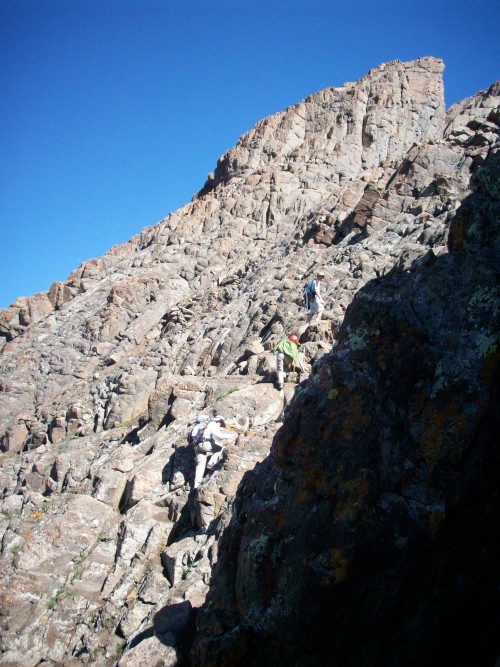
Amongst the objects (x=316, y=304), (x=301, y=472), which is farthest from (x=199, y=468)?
(x=316, y=304)

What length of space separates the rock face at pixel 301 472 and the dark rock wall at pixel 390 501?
21mm

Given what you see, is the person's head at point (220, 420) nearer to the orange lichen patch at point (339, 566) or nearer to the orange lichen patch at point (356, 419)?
the orange lichen patch at point (356, 419)

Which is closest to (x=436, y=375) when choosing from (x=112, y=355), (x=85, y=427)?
(x=85, y=427)

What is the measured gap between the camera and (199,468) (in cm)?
1271

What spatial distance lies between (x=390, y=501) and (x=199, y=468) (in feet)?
25.9

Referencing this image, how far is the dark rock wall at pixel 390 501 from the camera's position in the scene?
528 centimetres

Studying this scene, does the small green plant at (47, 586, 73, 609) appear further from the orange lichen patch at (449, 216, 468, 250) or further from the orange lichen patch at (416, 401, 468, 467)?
the orange lichen patch at (449, 216, 468, 250)

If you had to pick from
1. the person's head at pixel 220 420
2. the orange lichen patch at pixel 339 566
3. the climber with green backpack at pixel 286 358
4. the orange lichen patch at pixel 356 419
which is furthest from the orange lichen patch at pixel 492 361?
the climber with green backpack at pixel 286 358

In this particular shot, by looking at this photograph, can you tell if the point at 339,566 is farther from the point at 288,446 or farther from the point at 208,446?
the point at 208,446

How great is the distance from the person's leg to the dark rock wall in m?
6.00

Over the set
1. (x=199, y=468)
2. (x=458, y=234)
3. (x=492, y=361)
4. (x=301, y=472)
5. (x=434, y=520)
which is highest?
(x=458, y=234)

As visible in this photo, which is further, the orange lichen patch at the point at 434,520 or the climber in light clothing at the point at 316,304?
the climber in light clothing at the point at 316,304

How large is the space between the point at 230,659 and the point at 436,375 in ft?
13.2

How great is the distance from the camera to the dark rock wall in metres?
5.28
